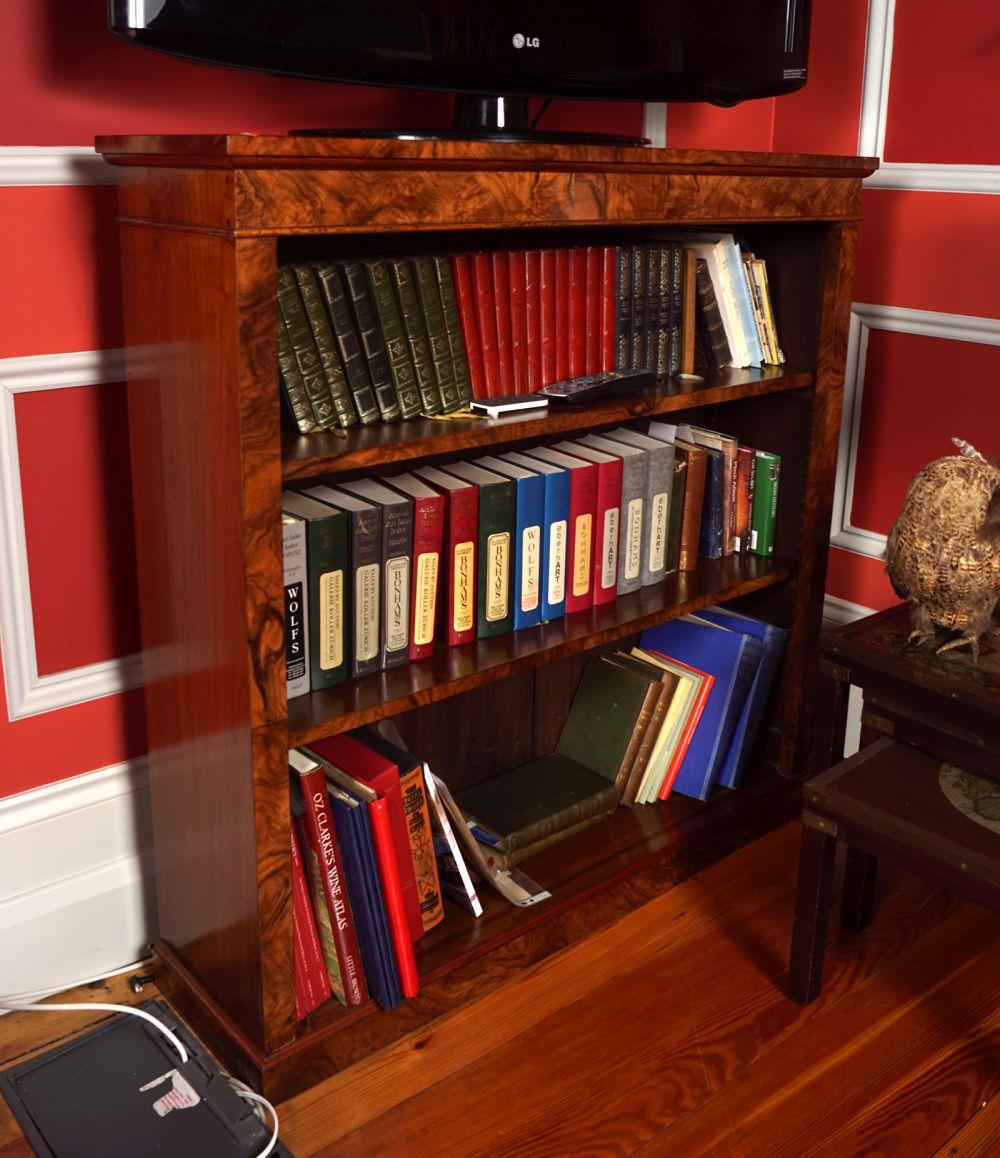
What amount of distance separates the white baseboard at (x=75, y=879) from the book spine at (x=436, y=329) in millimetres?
704

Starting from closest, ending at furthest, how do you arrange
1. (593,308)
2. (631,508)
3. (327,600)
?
(327,600)
(593,308)
(631,508)

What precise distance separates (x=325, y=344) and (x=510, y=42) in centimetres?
44

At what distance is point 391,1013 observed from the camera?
1.56 metres

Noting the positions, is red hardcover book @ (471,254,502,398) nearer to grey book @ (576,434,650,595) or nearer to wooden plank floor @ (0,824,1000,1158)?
grey book @ (576,434,650,595)

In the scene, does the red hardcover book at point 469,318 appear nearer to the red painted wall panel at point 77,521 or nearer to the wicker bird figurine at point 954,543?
the red painted wall panel at point 77,521

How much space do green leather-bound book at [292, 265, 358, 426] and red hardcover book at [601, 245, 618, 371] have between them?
0.44 metres

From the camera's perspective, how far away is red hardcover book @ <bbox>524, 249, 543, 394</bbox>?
5.15 feet

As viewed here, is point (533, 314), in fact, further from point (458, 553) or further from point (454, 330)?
point (458, 553)

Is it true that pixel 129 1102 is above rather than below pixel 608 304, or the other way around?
below

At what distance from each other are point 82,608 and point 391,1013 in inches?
26.7

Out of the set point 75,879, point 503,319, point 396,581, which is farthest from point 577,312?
point 75,879

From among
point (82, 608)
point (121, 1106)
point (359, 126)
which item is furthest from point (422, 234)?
point (121, 1106)

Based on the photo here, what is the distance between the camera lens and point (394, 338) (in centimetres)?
143

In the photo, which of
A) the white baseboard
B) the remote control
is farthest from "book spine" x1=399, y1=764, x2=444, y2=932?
the remote control
